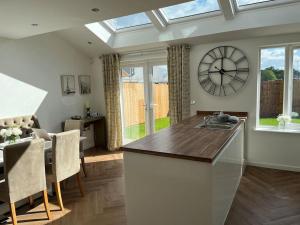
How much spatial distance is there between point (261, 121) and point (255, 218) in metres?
2.12

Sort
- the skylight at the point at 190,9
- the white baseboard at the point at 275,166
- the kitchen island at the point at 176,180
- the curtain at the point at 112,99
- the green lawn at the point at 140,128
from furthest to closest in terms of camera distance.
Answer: the curtain at the point at 112,99 → the green lawn at the point at 140,128 → the white baseboard at the point at 275,166 → the skylight at the point at 190,9 → the kitchen island at the point at 176,180

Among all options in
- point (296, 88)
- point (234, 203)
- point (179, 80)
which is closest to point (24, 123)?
point (179, 80)

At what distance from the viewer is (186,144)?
2.22 metres

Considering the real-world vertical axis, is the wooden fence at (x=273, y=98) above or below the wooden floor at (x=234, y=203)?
above

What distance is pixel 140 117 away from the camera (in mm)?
5520

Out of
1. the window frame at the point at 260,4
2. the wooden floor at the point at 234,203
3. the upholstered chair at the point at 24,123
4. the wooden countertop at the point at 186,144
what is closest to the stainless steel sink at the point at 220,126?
the wooden countertop at the point at 186,144

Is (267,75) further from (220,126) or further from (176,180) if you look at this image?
(176,180)

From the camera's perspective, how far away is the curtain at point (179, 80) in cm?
446

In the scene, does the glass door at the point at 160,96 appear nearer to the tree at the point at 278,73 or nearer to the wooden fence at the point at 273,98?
the wooden fence at the point at 273,98

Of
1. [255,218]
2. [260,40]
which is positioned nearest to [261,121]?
[260,40]

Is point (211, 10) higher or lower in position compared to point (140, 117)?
higher

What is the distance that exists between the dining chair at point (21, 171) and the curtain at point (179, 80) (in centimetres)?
271

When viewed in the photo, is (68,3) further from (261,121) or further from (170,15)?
(261,121)

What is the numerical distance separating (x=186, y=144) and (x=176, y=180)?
40 cm
